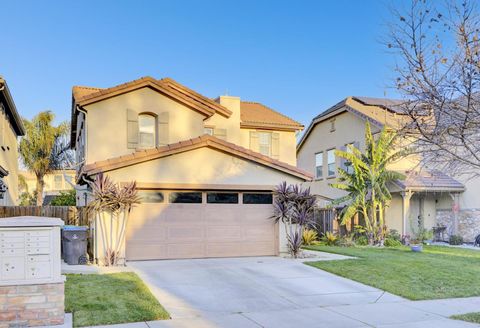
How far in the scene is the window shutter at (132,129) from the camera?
1648 cm

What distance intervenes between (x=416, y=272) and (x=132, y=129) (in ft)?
36.1

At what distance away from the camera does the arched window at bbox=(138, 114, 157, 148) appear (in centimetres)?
1686

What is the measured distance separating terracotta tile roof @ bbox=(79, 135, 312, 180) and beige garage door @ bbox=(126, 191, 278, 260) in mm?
1189

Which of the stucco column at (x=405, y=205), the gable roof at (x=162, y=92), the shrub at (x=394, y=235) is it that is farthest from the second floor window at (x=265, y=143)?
the shrub at (x=394, y=235)

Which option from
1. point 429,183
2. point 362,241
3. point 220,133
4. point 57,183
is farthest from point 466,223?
point 57,183

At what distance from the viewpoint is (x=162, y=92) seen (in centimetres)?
1711

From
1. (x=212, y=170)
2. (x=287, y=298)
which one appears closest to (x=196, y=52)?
(x=212, y=170)

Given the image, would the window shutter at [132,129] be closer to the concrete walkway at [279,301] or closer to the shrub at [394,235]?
the concrete walkway at [279,301]

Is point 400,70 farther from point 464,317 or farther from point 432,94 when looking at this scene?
point 464,317

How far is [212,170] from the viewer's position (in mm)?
14555

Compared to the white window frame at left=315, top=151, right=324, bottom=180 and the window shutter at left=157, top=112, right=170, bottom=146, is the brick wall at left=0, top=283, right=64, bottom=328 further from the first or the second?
the white window frame at left=315, top=151, right=324, bottom=180

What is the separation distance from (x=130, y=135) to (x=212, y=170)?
4.01 m

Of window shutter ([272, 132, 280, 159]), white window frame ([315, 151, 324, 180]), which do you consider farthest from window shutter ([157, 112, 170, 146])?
white window frame ([315, 151, 324, 180])

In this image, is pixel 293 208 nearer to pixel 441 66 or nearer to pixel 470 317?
pixel 470 317
